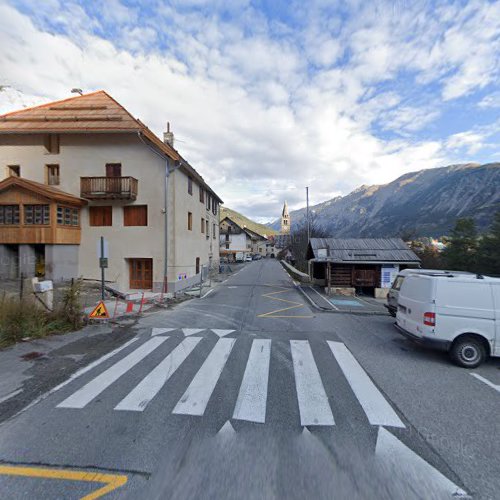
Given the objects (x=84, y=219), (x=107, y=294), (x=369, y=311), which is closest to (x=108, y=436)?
(x=369, y=311)

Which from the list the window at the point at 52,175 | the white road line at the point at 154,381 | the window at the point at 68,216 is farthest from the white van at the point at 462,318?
the window at the point at 52,175

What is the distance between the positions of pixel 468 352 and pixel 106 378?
7647mm

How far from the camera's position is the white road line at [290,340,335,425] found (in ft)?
12.1

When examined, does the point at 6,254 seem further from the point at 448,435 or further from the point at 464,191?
the point at 464,191

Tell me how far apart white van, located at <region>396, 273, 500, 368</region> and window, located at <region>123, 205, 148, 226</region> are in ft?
50.9

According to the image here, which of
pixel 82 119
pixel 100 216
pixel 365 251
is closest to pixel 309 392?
pixel 365 251

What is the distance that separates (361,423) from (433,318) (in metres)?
3.38

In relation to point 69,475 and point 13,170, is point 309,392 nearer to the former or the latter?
point 69,475

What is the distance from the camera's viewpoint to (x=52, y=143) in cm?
1672

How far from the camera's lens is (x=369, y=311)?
11242mm

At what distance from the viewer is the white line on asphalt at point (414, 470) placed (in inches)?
101

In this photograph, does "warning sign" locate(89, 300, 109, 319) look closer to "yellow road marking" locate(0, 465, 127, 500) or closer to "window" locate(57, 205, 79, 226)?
"yellow road marking" locate(0, 465, 127, 500)

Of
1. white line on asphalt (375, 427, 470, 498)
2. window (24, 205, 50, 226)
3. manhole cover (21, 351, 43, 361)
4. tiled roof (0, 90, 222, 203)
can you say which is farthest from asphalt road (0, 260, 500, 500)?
tiled roof (0, 90, 222, 203)

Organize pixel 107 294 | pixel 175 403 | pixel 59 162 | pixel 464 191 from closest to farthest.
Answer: pixel 175 403
pixel 107 294
pixel 59 162
pixel 464 191
